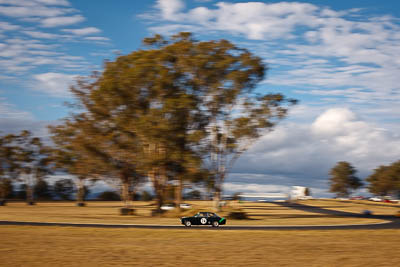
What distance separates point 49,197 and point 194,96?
76.6 m

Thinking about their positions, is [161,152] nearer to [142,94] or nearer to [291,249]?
[142,94]

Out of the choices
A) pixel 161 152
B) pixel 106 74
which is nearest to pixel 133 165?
pixel 161 152

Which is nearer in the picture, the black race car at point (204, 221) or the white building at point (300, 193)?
the black race car at point (204, 221)

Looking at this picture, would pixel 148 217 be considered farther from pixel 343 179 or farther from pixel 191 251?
pixel 343 179

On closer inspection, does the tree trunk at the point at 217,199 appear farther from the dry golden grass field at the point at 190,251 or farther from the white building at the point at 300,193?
the white building at the point at 300,193

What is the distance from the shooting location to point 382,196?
519ft

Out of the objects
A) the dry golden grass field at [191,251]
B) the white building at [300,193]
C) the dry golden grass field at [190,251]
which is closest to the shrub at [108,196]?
the white building at [300,193]

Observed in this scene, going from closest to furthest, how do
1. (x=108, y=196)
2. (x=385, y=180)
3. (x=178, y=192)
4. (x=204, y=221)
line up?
(x=204, y=221) < (x=178, y=192) < (x=108, y=196) < (x=385, y=180)

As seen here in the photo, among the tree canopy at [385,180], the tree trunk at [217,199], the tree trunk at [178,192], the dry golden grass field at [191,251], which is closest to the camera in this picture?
the dry golden grass field at [191,251]

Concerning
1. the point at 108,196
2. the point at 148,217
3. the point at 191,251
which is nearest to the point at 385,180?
the point at 108,196

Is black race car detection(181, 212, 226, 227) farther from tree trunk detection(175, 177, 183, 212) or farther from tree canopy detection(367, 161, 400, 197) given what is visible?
tree canopy detection(367, 161, 400, 197)

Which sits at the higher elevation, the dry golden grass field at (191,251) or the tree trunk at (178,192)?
the tree trunk at (178,192)

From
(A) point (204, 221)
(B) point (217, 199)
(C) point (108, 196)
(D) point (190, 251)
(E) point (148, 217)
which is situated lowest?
(C) point (108, 196)

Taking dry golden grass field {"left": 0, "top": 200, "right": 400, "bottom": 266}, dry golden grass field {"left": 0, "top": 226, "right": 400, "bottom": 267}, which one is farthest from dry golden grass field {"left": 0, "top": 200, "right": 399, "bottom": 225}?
dry golden grass field {"left": 0, "top": 200, "right": 400, "bottom": 266}
